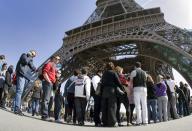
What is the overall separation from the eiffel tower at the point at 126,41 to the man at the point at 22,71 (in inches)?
768

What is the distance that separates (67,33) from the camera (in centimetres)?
3856

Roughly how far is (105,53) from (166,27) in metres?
8.08

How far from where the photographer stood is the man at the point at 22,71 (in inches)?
356

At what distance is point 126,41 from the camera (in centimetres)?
3462

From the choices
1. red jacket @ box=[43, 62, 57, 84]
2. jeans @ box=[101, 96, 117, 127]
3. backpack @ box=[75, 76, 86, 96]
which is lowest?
jeans @ box=[101, 96, 117, 127]

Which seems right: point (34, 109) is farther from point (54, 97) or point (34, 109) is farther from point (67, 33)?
point (67, 33)

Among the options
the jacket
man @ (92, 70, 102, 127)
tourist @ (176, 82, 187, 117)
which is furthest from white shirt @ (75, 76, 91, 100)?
tourist @ (176, 82, 187, 117)

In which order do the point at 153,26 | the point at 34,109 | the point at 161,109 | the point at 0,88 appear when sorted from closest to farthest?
the point at 161,109 < the point at 0,88 < the point at 34,109 < the point at 153,26

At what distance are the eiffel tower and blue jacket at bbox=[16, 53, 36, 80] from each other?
19530mm

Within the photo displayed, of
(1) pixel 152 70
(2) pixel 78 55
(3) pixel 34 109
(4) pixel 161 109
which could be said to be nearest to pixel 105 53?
(2) pixel 78 55

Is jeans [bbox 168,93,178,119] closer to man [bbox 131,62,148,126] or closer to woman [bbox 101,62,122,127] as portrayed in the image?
man [bbox 131,62,148,126]

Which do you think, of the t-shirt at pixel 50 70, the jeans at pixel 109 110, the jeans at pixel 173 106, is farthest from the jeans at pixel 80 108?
the jeans at pixel 173 106

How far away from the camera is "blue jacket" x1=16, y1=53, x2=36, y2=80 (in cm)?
920

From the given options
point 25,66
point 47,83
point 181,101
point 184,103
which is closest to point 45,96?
point 47,83
